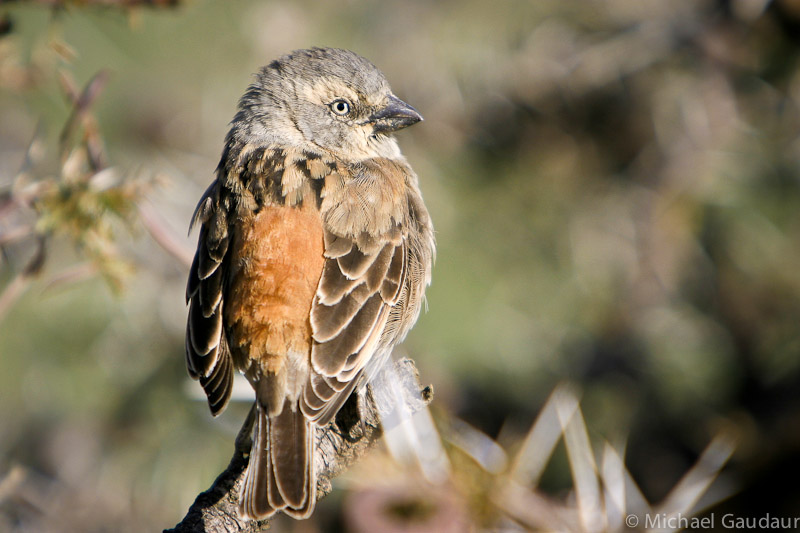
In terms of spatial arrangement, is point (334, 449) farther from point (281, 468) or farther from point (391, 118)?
point (391, 118)

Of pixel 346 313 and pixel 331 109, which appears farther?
pixel 331 109

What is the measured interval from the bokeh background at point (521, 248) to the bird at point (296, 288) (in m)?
1.01

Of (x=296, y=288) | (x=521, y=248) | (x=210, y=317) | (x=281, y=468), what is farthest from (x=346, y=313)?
(x=521, y=248)

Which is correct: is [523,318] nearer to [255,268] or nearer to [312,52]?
[312,52]

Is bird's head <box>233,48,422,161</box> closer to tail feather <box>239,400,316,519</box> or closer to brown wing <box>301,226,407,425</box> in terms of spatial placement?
brown wing <box>301,226,407,425</box>

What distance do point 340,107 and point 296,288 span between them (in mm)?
1262

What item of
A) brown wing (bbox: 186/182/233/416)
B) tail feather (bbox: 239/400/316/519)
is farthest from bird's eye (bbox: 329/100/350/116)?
tail feather (bbox: 239/400/316/519)

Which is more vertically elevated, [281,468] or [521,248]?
[281,468]

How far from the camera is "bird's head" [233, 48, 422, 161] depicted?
4059mm

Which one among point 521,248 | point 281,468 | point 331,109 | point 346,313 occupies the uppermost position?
point 331,109

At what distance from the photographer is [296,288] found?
3131 mm

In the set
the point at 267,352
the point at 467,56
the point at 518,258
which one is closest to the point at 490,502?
the point at 267,352

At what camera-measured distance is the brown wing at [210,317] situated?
3.10 m

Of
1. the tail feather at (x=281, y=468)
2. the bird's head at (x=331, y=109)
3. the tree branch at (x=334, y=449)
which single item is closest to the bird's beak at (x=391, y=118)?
the bird's head at (x=331, y=109)
